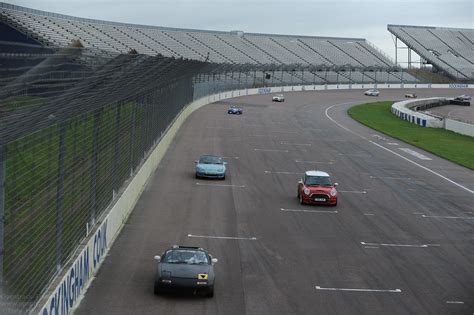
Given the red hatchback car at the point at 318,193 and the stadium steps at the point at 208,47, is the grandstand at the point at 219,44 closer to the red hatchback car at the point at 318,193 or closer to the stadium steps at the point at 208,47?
the stadium steps at the point at 208,47

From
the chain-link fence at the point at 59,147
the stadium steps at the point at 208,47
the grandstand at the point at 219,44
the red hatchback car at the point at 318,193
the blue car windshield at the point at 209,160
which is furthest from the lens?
the stadium steps at the point at 208,47

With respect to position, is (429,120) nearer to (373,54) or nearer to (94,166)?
(94,166)

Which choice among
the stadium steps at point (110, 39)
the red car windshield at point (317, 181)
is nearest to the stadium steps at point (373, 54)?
the stadium steps at point (110, 39)

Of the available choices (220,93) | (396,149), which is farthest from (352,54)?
(396,149)

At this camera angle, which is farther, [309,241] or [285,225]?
[285,225]

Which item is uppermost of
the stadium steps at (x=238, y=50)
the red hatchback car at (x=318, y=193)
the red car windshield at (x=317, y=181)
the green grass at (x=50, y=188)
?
the stadium steps at (x=238, y=50)

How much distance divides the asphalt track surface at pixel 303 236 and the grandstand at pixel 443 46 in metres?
105

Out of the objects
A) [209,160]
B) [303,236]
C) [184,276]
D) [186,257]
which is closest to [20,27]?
[209,160]

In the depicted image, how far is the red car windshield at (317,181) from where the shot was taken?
103 ft

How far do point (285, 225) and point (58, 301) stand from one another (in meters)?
13.5

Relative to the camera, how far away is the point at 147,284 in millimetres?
18328

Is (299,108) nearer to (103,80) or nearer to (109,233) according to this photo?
(109,233)

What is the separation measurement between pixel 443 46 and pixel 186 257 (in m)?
147

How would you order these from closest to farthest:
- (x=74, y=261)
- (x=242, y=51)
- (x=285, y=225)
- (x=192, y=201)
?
1. (x=74, y=261)
2. (x=285, y=225)
3. (x=192, y=201)
4. (x=242, y=51)
